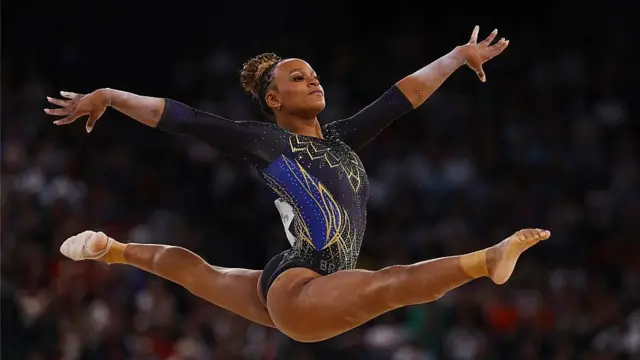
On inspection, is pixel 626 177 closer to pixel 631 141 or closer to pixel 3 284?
pixel 631 141

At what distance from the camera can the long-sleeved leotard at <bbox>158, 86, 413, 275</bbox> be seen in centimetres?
427

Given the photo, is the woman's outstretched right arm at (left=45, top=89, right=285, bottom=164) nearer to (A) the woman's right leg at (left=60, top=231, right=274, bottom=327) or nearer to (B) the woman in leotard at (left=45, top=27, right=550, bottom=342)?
(B) the woman in leotard at (left=45, top=27, right=550, bottom=342)

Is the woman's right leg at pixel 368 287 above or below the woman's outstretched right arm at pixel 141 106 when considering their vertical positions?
below

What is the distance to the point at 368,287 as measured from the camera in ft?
Answer: 12.9

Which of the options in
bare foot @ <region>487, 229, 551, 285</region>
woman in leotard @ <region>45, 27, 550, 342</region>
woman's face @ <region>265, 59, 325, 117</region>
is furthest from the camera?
woman's face @ <region>265, 59, 325, 117</region>

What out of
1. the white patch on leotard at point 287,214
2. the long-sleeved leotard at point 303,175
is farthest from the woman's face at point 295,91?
the white patch on leotard at point 287,214

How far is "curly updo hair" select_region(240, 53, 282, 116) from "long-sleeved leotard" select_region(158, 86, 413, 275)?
255 millimetres

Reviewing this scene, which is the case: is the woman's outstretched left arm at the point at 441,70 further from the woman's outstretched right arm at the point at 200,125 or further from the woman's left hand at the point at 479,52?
the woman's outstretched right arm at the point at 200,125

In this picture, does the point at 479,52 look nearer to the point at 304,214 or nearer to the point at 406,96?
the point at 406,96

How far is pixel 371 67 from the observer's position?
973 cm

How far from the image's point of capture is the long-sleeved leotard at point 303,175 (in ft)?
14.0

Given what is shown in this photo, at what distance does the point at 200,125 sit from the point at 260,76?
1.52 ft

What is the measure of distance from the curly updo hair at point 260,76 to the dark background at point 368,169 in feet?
9.91

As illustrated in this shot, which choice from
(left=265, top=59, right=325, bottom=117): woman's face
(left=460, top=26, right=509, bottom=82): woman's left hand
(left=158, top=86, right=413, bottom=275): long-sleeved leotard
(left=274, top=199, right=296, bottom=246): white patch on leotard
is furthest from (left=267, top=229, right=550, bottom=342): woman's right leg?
(left=460, top=26, right=509, bottom=82): woman's left hand
